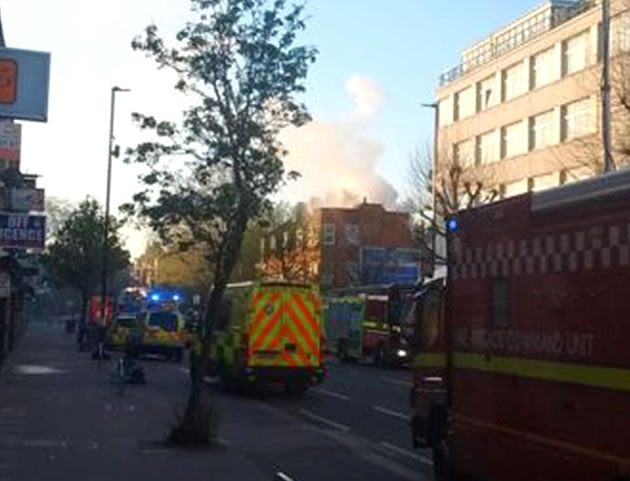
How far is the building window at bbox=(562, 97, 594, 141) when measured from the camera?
6075 centimetres

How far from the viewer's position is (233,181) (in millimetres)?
17859

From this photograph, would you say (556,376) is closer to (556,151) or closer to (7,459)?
(7,459)

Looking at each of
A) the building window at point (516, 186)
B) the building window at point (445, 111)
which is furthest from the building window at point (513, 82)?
the building window at point (445, 111)

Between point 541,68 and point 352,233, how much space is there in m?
39.8

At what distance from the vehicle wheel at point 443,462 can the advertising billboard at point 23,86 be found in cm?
543

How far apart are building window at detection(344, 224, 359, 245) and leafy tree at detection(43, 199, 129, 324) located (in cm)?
3458

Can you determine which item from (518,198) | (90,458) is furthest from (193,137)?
(518,198)

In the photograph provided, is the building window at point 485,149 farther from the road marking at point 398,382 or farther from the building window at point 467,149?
the road marking at point 398,382

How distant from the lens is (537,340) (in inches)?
416

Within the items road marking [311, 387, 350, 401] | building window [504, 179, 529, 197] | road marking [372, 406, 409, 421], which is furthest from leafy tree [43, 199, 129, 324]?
road marking [372, 406, 409, 421]

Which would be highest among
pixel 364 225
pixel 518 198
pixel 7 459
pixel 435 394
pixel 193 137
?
pixel 364 225

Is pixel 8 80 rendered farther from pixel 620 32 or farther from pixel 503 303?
pixel 620 32

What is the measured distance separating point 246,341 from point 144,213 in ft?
32.4

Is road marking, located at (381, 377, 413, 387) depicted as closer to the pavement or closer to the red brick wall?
the pavement
